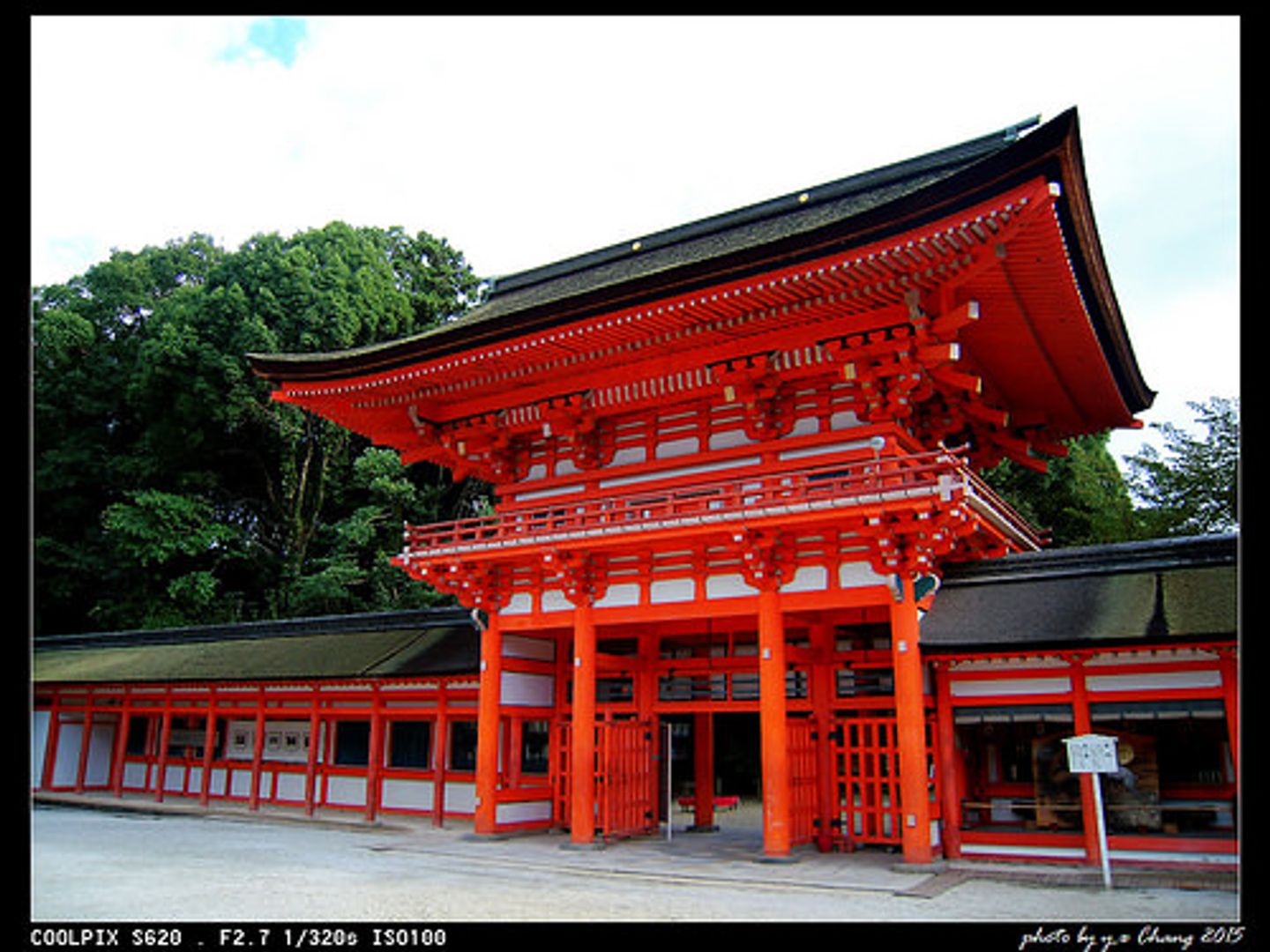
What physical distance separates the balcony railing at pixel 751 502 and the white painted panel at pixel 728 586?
117cm

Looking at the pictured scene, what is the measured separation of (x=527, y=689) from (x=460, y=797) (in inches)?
120

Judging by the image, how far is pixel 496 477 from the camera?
17438mm

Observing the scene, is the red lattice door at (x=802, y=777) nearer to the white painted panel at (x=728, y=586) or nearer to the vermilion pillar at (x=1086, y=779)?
the white painted panel at (x=728, y=586)

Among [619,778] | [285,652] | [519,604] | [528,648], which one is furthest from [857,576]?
[285,652]

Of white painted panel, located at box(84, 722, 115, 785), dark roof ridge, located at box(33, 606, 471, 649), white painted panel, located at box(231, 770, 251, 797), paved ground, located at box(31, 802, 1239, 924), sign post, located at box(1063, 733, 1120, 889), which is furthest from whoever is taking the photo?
white painted panel, located at box(84, 722, 115, 785)

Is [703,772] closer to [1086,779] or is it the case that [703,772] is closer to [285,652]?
[1086,779]

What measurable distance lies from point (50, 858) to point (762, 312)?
12937 mm

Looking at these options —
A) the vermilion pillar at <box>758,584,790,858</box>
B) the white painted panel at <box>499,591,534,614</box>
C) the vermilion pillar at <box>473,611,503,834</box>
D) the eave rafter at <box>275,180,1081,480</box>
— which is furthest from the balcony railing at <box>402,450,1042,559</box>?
the vermilion pillar at <box>473,611,503,834</box>

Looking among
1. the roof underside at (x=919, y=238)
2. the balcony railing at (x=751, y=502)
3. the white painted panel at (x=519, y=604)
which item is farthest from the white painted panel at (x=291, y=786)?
the roof underside at (x=919, y=238)

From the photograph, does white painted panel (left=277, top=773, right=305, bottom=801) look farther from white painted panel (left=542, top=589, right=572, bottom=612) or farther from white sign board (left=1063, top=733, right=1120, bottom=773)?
white sign board (left=1063, top=733, right=1120, bottom=773)

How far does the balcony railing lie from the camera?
39.2 feet

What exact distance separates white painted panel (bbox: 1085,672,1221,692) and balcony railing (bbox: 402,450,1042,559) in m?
2.85
